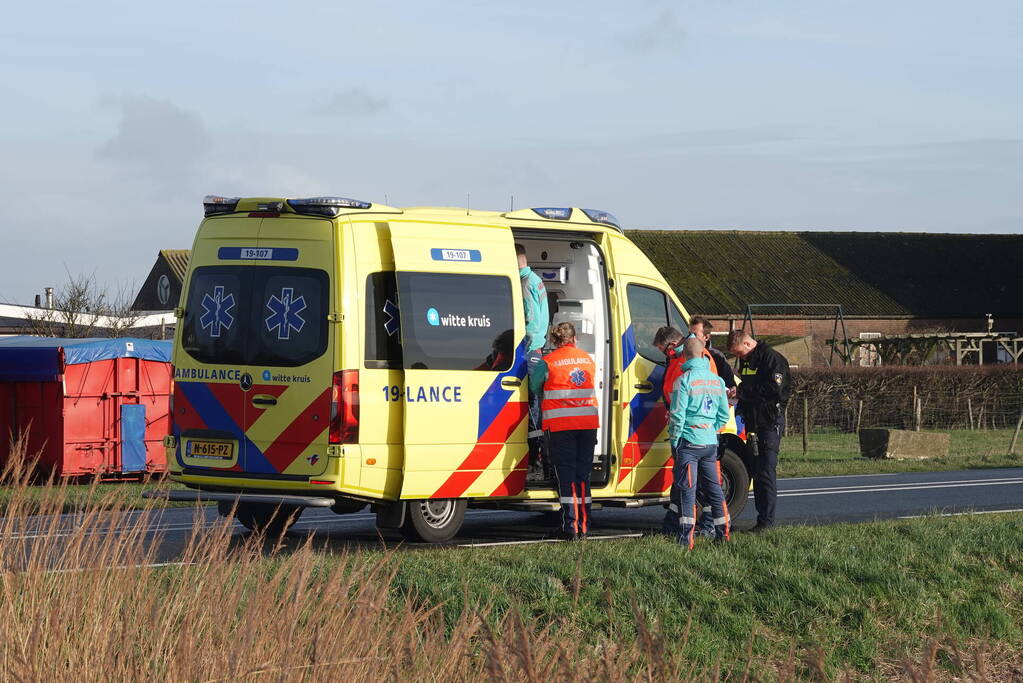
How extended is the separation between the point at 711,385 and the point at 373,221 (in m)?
3.04

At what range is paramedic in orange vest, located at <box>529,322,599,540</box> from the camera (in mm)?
11344

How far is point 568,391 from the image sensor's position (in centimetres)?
1134

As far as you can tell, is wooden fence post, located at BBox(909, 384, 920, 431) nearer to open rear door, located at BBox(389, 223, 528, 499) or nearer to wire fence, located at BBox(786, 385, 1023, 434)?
wire fence, located at BBox(786, 385, 1023, 434)

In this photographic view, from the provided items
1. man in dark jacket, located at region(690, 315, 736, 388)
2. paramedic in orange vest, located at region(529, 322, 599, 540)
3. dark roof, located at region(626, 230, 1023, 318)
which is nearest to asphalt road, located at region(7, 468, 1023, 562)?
paramedic in orange vest, located at region(529, 322, 599, 540)

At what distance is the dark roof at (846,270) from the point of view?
184ft

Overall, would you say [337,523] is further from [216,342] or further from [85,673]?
[85,673]

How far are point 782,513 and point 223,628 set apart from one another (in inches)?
405

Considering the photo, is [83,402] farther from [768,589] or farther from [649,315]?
[768,589]

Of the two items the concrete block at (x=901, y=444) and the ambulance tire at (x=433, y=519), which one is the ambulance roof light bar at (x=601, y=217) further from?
the concrete block at (x=901, y=444)

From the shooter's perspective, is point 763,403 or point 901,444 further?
point 901,444

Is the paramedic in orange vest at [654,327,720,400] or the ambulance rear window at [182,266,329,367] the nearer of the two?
the ambulance rear window at [182,266,329,367]

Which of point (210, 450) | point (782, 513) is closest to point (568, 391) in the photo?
point (210, 450)

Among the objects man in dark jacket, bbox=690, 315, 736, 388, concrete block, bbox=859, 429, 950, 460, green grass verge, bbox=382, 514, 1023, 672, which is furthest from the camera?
concrete block, bbox=859, 429, 950, 460

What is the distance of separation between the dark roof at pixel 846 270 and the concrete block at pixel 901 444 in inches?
1105
